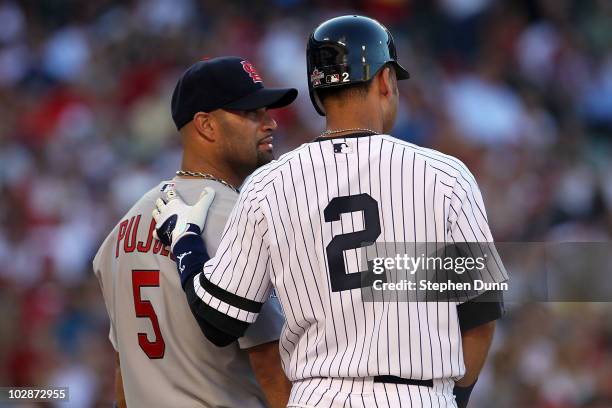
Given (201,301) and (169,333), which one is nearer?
(201,301)

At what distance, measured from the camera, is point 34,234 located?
719 centimetres

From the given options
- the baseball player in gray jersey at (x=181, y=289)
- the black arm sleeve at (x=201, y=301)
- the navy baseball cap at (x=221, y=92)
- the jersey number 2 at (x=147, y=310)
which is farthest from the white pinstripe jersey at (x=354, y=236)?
the navy baseball cap at (x=221, y=92)

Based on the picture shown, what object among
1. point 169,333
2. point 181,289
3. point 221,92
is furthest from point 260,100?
point 169,333

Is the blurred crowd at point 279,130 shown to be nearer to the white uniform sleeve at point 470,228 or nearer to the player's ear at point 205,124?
the player's ear at point 205,124

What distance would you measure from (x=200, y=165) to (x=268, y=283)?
65 centimetres

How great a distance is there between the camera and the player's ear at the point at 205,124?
2908 millimetres

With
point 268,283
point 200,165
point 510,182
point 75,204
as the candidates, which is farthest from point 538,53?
point 268,283

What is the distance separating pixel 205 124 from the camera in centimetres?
292

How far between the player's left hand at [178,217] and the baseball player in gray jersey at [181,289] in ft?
0.08

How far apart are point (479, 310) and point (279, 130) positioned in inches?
195

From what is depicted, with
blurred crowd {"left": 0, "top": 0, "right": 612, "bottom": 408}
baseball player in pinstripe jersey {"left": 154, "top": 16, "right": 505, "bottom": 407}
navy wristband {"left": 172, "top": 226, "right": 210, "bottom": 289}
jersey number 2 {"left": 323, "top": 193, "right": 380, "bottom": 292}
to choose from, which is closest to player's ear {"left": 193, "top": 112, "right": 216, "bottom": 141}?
navy wristband {"left": 172, "top": 226, "right": 210, "bottom": 289}

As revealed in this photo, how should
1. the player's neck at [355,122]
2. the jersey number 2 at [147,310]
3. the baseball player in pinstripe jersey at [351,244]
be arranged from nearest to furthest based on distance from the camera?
the baseball player in pinstripe jersey at [351,244] → the player's neck at [355,122] → the jersey number 2 at [147,310]

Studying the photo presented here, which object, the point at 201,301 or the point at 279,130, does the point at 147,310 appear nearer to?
the point at 201,301

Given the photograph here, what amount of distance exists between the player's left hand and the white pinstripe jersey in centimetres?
32
